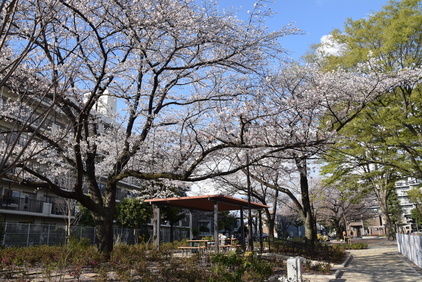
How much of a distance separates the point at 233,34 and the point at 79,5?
346cm

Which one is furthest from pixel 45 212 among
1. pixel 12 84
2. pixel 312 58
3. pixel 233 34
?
pixel 233 34

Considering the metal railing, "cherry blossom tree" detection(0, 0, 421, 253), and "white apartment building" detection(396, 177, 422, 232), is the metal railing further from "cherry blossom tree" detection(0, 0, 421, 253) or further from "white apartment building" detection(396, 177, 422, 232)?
"white apartment building" detection(396, 177, 422, 232)

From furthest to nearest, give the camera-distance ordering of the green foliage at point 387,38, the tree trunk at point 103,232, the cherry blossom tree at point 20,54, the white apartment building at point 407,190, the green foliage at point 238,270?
the white apartment building at point 407,190 < the green foliage at point 387,38 < the tree trunk at point 103,232 < the green foliage at point 238,270 < the cherry blossom tree at point 20,54

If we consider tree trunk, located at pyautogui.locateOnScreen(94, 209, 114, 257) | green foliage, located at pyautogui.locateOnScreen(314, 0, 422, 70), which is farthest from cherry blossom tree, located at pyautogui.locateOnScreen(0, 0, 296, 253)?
green foliage, located at pyautogui.locateOnScreen(314, 0, 422, 70)

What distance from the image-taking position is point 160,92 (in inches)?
416

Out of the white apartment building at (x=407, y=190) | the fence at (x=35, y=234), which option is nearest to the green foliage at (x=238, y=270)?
the fence at (x=35, y=234)

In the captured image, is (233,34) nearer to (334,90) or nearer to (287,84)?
(287,84)

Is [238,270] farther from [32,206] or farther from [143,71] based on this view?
[32,206]

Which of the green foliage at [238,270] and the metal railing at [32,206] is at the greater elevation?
the metal railing at [32,206]

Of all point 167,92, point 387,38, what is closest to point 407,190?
point 387,38

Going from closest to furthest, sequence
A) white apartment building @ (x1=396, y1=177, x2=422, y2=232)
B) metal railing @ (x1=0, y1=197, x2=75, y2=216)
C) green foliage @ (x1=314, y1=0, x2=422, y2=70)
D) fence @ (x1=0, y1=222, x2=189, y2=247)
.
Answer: green foliage @ (x1=314, y1=0, x2=422, y2=70), fence @ (x1=0, y1=222, x2=189, y2=247), white apartment building @ (x1=396, y1=177, x2=422, y2=232), metal railing @ (x1=0, y1=197, x2=75, y2=216)

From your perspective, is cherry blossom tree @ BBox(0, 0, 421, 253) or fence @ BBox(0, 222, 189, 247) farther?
fence @ BBox(0, 222, 189, 247)

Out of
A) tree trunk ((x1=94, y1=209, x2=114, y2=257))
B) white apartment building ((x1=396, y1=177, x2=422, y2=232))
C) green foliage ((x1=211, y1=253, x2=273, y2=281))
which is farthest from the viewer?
white apartment building ((x1=396, y1=177, x2=422, y2=232))

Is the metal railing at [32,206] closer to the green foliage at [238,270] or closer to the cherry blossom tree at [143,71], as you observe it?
the cherry blossom tree at [143,71]
